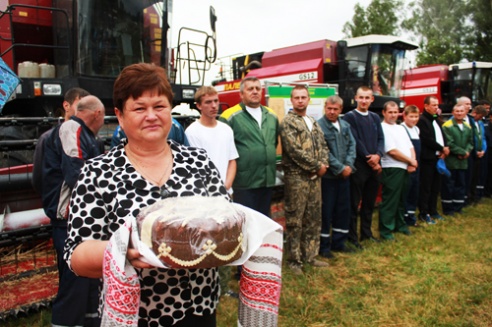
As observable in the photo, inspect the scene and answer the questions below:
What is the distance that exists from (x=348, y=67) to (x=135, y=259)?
1013 centimetres

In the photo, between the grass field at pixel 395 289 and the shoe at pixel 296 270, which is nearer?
the grass field at pixel 395 289

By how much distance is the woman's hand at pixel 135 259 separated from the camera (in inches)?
49.5

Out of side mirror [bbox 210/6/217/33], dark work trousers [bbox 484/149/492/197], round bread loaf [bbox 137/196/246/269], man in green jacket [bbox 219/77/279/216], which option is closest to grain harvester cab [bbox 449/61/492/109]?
dark work trousers [bbox 484/149/492/197]

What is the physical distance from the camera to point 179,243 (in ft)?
4.01

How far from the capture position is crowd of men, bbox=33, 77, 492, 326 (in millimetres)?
2768

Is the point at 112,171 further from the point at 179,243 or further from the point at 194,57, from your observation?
the point at 194,57

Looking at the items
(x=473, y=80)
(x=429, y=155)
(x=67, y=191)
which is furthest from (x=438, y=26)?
(x=67, y=191)

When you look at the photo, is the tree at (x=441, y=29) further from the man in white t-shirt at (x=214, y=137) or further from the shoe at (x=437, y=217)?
the man in white t-shirt at (x=214, y=137)

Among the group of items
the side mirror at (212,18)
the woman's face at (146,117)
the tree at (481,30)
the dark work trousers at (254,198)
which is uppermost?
the tree at (481,30)

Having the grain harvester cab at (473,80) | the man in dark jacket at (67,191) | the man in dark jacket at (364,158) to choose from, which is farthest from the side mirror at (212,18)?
the grain harvester cab at (473,80)

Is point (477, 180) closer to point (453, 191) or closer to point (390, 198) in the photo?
point (453, 191)

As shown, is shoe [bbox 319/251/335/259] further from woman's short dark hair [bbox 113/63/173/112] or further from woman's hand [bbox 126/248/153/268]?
woman's hand [bbox 126/248/153/268]

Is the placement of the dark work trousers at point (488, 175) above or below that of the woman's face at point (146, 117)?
below

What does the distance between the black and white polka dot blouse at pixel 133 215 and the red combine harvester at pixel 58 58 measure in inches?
89.4
